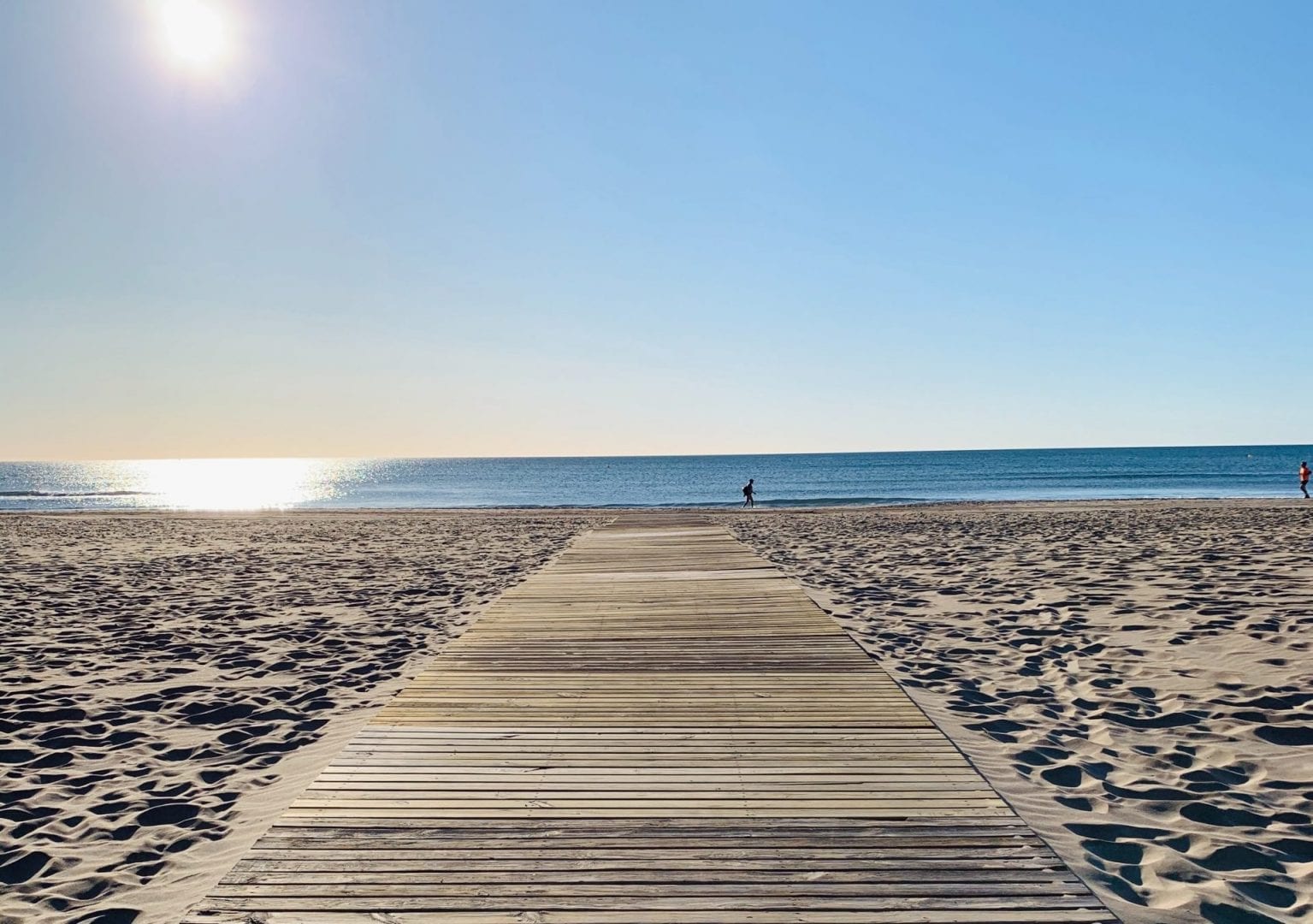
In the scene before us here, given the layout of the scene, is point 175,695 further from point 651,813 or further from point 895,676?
point 895,676

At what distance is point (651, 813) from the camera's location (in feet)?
10.6

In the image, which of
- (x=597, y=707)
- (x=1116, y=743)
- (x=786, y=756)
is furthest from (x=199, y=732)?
(x=1116, y=743)

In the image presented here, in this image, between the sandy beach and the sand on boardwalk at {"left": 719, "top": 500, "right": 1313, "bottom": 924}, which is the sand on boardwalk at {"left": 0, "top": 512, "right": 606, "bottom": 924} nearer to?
the sandy beach

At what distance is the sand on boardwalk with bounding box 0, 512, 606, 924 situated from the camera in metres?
3.22

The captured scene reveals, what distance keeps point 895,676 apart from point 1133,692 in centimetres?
160

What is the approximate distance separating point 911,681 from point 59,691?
616 centimetres

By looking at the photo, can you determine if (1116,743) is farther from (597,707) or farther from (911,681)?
(597,707)

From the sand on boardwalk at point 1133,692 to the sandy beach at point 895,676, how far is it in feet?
0.07

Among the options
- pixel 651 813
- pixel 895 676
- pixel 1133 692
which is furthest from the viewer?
pixel 895 676

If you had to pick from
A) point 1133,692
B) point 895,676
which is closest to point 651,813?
point 895,676

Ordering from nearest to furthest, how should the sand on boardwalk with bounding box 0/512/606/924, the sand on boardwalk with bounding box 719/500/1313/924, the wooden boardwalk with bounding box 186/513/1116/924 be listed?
1. the wooden boardwalk with bounding box 186/513/1116/924
2. the sand on boardwalk with bounding box 719/500/1313/924
3. the sand on boardwalk with bounding box 0/512/606/924

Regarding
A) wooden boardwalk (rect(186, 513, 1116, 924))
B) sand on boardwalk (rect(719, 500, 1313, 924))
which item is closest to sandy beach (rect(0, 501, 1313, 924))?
sand on boardwalk (rect(719, 500, 1313, 924))

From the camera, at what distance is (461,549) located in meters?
15.6

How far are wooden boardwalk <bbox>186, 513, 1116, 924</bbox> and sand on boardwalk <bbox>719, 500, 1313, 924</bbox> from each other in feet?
1.48
